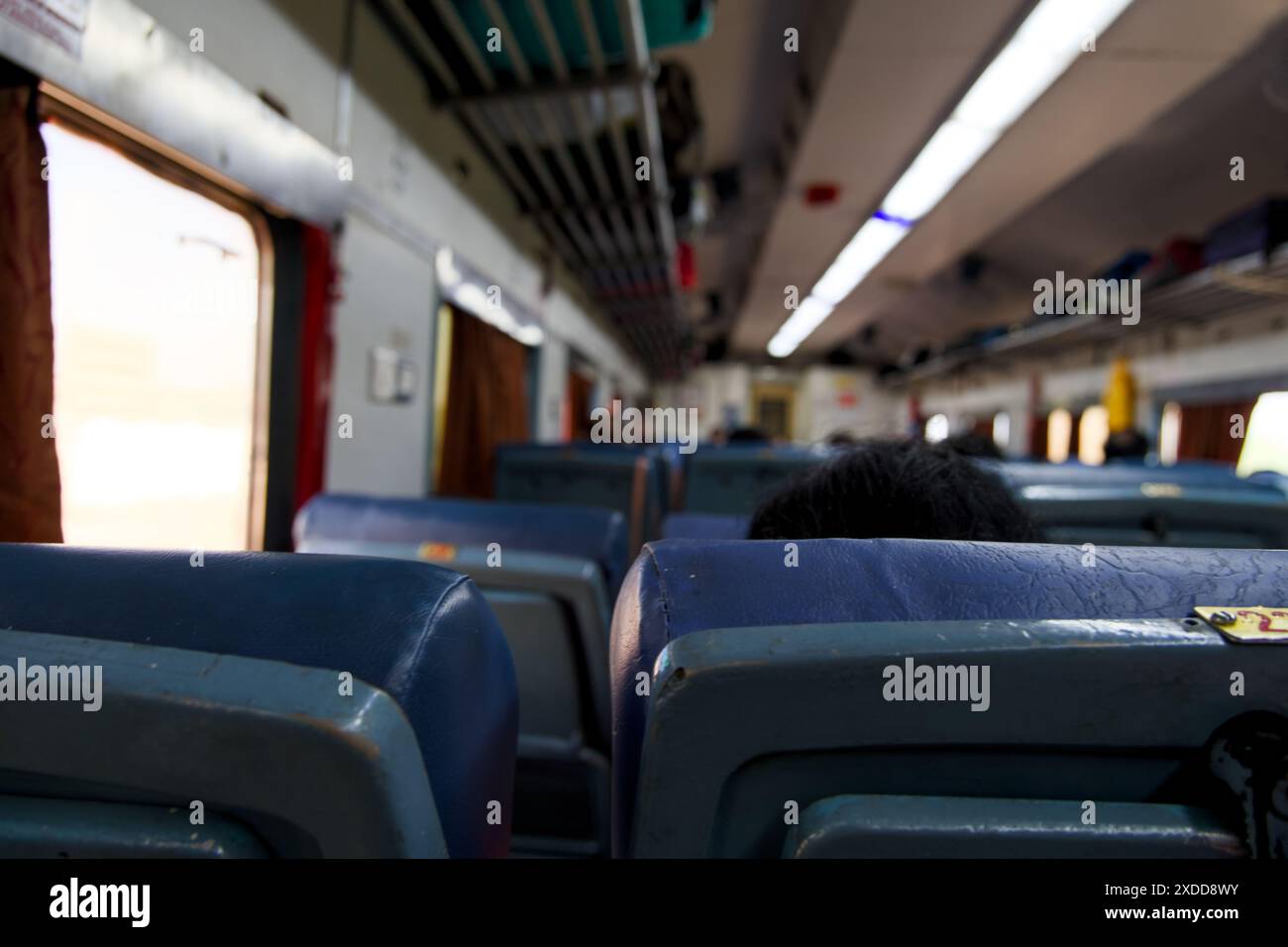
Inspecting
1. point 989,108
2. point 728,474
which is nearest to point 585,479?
point 728,474

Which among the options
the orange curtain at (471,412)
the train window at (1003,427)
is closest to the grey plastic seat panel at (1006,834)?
the orange curtain at (471,412)

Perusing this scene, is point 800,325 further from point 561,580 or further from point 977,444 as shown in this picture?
point 561,580

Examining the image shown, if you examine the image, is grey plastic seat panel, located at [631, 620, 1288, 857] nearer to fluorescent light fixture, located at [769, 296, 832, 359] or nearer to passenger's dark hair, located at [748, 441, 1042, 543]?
passenger's dark hair, located at [748, 441, 1042, 543]

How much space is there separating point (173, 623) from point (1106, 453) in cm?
619

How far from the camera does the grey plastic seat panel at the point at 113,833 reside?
0.47m

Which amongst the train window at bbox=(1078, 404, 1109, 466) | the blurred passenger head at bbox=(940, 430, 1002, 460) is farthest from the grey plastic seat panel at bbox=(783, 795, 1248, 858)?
the train window at bbox=(1078, 404, 1109, 466)

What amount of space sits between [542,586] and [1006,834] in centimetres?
113

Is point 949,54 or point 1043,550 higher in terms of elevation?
point 949,54

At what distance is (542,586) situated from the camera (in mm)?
1516

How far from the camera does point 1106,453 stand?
5316mm

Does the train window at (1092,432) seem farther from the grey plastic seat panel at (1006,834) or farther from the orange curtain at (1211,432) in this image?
the grey plastic seat panel at (1006,834)
